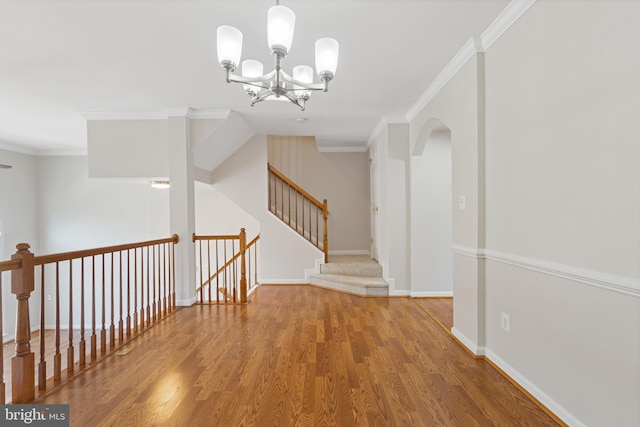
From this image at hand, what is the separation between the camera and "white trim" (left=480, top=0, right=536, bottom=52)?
1993mm

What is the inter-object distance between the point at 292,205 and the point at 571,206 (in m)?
4.84

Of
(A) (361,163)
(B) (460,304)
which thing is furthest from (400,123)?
(B) (460,304)

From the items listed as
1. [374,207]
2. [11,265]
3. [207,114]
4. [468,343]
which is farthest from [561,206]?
[374,207]

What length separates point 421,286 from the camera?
4.43 metres

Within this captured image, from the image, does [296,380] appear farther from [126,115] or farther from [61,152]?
[61,152]

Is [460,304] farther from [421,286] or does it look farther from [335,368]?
[421,286]

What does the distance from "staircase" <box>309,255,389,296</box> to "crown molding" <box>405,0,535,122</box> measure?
267cm

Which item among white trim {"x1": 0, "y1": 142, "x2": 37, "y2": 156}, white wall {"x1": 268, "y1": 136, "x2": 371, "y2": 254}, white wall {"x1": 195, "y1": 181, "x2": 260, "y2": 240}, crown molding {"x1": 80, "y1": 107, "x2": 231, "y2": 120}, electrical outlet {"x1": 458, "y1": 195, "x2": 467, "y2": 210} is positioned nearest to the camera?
electrical outlet {"x1": 458, "y1": 195, "x2": 467, "y2": 210}

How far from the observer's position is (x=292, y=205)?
240 inches

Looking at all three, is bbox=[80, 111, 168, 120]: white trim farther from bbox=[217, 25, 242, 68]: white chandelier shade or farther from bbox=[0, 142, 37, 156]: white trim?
bbox=[0, 142, 37, 156]: white trim

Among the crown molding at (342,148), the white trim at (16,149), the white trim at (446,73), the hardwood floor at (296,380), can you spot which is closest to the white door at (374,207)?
the crown molding at (342,148)

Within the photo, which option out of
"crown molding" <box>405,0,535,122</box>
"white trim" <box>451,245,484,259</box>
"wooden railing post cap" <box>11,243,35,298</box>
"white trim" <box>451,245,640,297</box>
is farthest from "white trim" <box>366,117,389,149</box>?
"wooden railing post cap" <box>11,243,35,298</box>

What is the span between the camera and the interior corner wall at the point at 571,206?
1364 millimetres

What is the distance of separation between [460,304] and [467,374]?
0.70 meters
